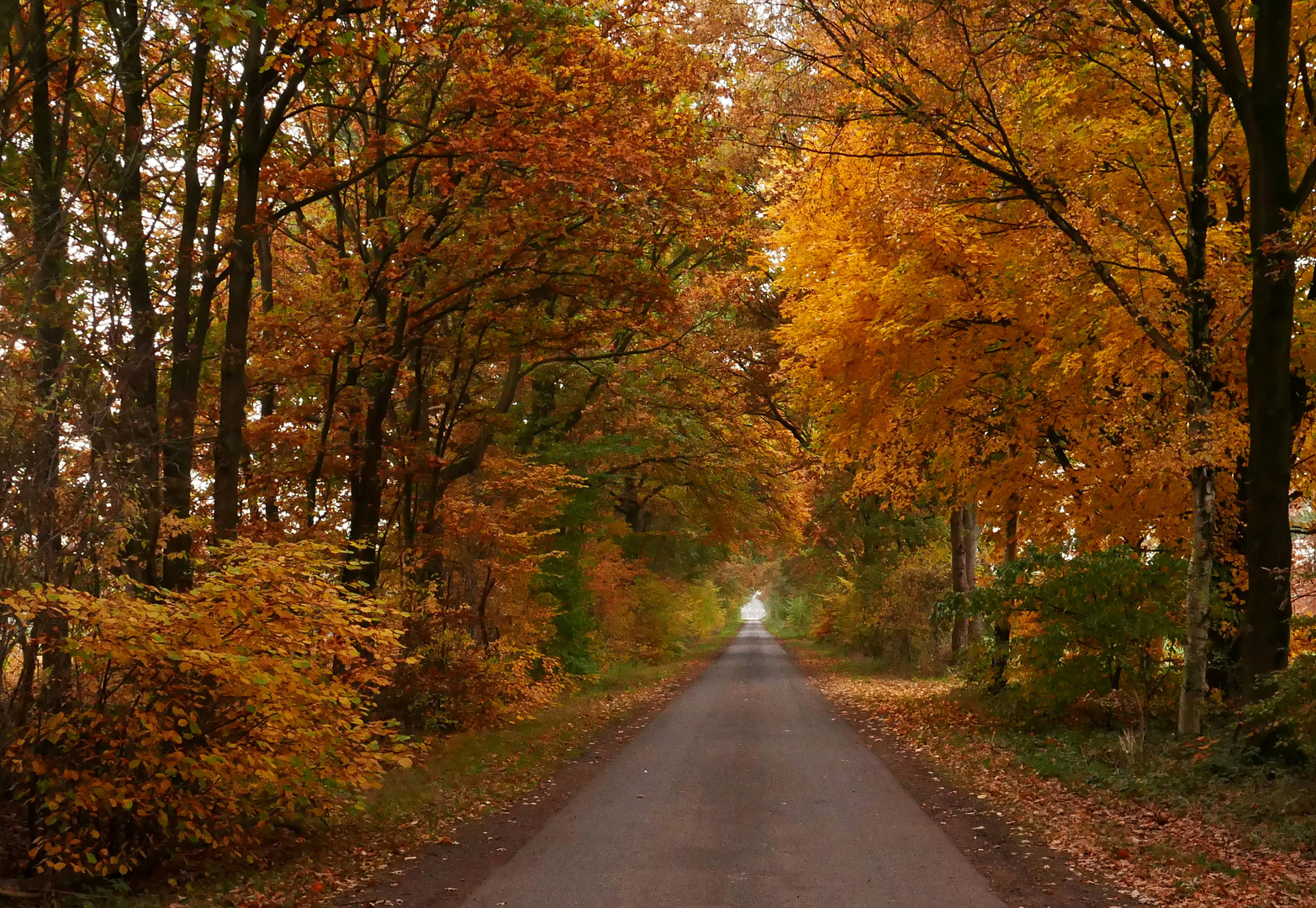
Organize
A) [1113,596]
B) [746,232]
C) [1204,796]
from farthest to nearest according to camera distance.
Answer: [746,232] → [1113,596] → [1204,796]

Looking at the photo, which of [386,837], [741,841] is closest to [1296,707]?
[741,841]

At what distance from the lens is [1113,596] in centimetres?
1272

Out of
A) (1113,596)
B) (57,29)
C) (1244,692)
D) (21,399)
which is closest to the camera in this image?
(21,399)

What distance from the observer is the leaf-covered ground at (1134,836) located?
6879 mm

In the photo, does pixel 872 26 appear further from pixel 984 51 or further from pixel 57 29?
pixel 57 29

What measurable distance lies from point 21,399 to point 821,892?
5.99m

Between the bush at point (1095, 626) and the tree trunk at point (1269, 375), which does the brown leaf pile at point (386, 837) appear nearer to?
the bush at point (1095, 626)

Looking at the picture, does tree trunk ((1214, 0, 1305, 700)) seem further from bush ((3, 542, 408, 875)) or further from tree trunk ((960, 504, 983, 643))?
tree trunk ((960, 504, 983, 643))

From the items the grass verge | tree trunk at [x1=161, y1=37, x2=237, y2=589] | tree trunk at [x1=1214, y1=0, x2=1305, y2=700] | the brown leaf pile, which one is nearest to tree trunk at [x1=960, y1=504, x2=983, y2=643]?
the grass verge

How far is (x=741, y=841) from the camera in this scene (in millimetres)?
8555

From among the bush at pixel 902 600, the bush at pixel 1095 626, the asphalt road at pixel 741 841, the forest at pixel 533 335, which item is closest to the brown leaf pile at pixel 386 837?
the forest at pixel 533 335

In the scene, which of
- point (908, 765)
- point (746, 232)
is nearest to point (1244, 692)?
point (908, 765)

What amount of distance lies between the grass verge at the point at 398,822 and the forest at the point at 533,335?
0.28 m

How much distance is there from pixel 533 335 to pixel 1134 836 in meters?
10.3
